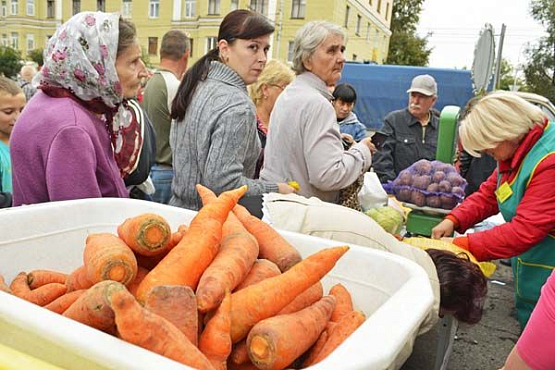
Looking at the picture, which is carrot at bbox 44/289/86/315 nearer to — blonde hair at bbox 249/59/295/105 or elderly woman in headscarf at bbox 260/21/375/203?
elderly woman in headscarf at bbox 260/21/375/203

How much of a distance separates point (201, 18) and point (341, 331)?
30322 millimetres

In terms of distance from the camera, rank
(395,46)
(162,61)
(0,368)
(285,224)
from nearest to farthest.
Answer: (0,368) → (285,224) → (162,61) → (395,46)

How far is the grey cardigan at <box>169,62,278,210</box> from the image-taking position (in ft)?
6.26

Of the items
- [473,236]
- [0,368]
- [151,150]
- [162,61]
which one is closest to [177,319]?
[0,368]

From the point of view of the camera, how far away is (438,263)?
66.6 inches

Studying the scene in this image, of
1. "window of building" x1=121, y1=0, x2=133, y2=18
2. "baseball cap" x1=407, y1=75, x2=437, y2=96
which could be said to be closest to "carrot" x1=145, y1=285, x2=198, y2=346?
"baseball cap" x1=407, y1=75, x2=437, y2=96

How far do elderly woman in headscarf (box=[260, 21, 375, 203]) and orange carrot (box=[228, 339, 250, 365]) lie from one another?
142cm

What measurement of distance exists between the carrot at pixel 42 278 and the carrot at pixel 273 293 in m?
0.50

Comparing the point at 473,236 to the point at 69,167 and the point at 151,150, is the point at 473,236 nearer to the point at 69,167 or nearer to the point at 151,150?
the point at 151,150

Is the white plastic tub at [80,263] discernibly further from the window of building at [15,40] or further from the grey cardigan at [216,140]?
the window of building at [15,40]

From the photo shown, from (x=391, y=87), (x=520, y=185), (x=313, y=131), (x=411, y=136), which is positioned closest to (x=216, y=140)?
(x=313, y=131)

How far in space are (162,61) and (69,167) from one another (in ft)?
8.41

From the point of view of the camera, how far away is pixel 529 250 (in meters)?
2.19

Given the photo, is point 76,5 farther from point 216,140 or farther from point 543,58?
point 216,140
